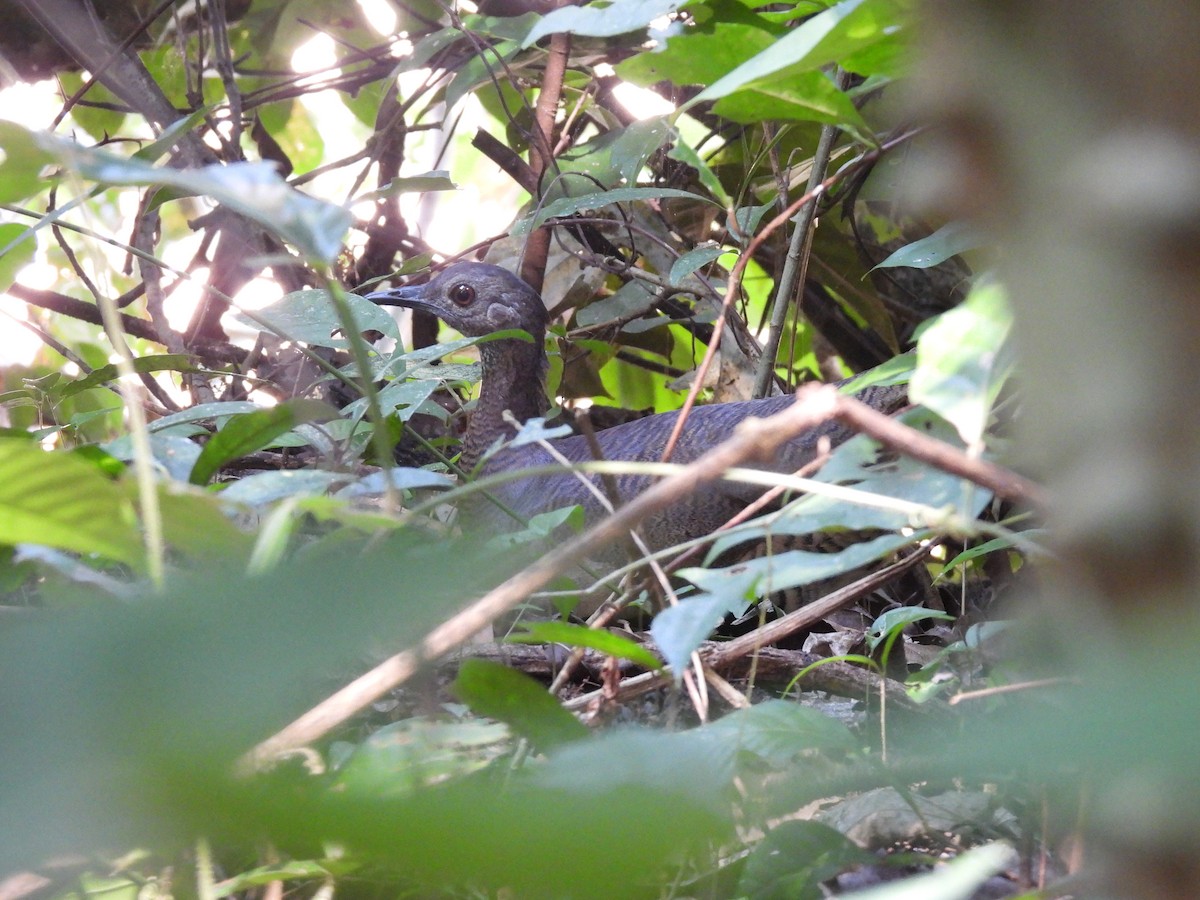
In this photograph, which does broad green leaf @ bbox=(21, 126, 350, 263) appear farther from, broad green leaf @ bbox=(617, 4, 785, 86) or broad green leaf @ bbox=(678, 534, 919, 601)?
broad green leaf @ bbox=(617, 4, 785, 86)

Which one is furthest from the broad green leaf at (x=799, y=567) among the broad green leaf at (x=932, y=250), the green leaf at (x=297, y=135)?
the green leaf at (x=297, y=135)

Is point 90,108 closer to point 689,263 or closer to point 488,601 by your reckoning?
point 689,263

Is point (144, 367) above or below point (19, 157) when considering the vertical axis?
below

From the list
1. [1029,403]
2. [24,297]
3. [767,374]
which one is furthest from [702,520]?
[1029,403]

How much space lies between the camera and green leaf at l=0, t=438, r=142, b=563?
612mm

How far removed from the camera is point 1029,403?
1.09ft

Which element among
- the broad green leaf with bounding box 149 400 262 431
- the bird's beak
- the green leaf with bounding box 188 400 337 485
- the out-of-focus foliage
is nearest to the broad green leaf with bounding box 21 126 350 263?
the out-of-focus foliage

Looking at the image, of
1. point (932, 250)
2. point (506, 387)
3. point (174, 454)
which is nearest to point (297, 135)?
point (506, 387)

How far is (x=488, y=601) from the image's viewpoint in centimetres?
55

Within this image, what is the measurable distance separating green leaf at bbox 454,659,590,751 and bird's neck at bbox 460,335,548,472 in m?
1.99

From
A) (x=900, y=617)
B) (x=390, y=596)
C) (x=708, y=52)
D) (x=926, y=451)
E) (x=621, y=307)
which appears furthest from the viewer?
(x=621, y=307)

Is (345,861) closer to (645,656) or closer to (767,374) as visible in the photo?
(645,656)

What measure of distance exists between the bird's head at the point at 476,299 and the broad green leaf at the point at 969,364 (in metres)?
2.07

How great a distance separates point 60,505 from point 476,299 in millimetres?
2194
